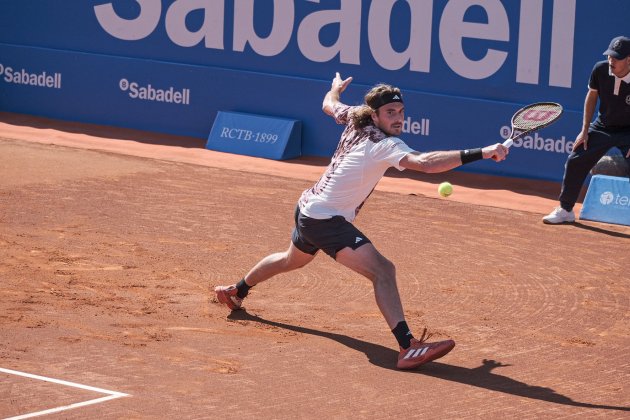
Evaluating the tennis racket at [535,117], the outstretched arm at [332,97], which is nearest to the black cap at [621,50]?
the tennis racket at [535,117]

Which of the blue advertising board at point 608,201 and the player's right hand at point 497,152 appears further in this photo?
the blue advertising board at point 608,201

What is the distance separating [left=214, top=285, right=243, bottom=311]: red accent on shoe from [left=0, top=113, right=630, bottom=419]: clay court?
82mm

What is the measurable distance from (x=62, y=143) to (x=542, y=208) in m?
7.47

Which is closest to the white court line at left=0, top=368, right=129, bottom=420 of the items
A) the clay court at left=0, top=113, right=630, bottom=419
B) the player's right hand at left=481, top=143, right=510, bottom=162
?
the clay court at left=0, top=113, right=630, bottom=419

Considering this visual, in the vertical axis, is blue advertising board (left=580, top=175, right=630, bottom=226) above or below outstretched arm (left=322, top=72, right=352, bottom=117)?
below

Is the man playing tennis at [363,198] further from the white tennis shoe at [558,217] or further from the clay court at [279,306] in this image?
the white tennis shoe at [558,217]

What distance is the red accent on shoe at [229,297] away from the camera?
825 cm

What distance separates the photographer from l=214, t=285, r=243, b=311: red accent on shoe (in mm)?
8250

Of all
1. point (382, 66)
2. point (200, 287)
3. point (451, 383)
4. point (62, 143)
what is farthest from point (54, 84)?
point (451, 383)

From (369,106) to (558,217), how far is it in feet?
18.0

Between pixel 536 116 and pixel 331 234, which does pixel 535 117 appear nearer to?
pixel 536 116

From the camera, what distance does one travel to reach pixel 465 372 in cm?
717

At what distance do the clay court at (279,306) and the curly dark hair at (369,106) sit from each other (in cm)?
156

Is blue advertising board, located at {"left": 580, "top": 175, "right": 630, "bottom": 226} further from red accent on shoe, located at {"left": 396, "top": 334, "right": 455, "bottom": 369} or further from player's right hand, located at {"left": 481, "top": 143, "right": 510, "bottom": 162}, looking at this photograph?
player's right hand, located at {"left": 481, "top": 143, "right": 510, "bottom": 162}
